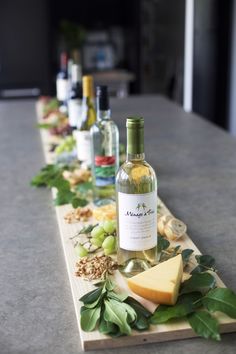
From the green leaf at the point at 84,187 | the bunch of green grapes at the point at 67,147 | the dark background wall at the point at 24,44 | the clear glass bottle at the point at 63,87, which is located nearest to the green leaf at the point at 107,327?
the green leaf at the point at 84,187

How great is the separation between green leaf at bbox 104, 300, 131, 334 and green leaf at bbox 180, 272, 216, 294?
0.34ft

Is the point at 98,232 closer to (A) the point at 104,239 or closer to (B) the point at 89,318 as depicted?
(A) the point at 104,239

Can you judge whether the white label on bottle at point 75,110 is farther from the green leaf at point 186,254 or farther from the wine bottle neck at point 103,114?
the green leaf at point 186,254

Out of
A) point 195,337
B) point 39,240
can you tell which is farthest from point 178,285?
point 39,240

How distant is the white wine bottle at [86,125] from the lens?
59.4 inches

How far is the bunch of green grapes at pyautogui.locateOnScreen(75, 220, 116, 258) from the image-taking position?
1050 millimetres

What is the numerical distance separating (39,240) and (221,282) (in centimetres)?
44

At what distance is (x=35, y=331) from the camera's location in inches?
32.2

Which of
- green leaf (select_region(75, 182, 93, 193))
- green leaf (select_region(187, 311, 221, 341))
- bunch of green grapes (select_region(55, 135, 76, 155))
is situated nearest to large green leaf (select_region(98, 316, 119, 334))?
green leaf (select_region(187, 311, 221, 341))

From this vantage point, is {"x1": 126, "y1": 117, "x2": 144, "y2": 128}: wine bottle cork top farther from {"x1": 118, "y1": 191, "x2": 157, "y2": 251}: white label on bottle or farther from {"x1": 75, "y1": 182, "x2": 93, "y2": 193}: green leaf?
{"x1": 75, "y1": 182, "x2": 93, "y2": 193}: green leaf

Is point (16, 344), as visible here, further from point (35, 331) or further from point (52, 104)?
point (52, 104)

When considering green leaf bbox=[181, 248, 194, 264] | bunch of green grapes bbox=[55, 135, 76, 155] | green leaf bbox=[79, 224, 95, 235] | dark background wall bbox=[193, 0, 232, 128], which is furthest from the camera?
dark background wall bbox=[193, 0, 232, 128]

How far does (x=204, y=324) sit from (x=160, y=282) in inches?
3.9

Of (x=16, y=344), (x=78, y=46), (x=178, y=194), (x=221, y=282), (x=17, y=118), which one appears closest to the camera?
(x=16, y=344)
